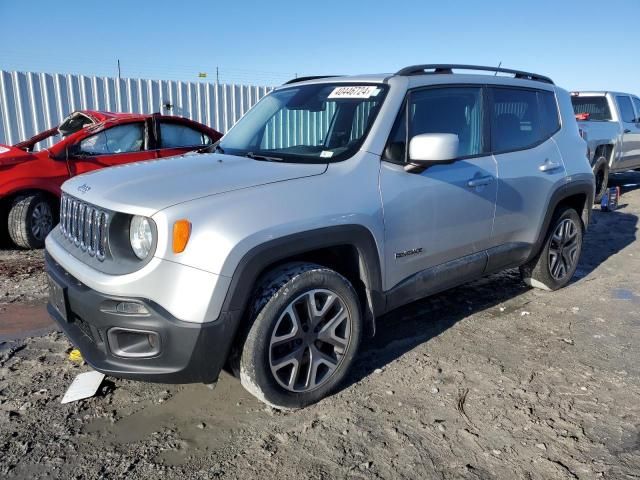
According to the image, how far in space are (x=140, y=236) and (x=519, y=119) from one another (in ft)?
10.2

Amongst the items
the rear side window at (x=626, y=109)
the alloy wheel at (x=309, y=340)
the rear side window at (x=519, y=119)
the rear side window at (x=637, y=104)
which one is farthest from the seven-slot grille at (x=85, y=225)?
the rear side window at (x=637, y=104)

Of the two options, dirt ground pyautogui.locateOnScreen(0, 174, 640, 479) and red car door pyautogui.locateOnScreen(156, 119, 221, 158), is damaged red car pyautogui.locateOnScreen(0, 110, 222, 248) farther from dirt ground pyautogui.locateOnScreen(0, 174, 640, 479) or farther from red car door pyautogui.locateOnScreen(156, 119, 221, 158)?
dirt ground pyautogui.locateOnScreen(0, 174, 640, 479)

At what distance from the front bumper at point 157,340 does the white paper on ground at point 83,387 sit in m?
0.52

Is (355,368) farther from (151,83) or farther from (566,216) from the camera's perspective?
(151,83)

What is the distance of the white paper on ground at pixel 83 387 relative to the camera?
2.94 metres

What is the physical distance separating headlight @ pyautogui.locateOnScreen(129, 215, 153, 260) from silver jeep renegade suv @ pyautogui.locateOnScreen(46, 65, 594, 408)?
10 millimetres

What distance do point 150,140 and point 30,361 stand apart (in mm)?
4017

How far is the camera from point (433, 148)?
2904 millimetres

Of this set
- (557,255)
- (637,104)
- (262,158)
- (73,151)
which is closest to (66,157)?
(73,151)

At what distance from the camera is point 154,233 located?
2352 mm

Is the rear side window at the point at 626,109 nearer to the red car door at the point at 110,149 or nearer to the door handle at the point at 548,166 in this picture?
the door handle at the point at 548,166

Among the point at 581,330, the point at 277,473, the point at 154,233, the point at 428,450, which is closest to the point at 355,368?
the point at 428,450

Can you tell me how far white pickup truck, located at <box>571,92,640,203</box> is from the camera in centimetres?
918

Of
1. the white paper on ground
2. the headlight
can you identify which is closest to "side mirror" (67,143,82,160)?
the white paper on ground
